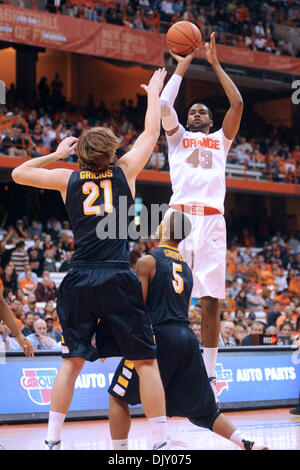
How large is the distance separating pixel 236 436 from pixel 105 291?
1481 millimetres

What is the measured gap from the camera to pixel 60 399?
487cm

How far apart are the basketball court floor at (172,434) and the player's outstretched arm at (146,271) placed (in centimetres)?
140

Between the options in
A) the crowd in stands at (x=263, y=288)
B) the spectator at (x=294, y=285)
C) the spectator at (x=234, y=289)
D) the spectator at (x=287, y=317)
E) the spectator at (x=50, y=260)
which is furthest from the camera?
the spectator at (x=294, y=285)

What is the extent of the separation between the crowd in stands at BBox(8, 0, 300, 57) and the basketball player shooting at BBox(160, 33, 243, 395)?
14798mm

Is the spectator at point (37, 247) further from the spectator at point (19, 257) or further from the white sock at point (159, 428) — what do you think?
the white sock at point (159, 428)

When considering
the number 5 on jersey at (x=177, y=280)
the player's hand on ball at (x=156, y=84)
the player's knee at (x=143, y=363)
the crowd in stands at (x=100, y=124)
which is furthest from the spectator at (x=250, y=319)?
the player's knee at (x=143, y=363)

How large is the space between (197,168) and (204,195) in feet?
0.83

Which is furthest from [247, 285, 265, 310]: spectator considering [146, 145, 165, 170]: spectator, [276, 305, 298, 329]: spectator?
[146, 145, 165, 170]: spectator

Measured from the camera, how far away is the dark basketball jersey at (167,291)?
5.39 m

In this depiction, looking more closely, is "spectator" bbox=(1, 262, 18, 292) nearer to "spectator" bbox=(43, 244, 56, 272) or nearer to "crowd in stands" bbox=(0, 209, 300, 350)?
"crowd in stands" bbox=(0, 209, 300, 350)

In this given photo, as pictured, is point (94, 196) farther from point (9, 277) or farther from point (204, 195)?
point (9, 277)

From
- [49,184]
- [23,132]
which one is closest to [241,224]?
[23,132]

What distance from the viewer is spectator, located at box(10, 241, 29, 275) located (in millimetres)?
16406

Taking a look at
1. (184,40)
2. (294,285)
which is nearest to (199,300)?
(294,285)
